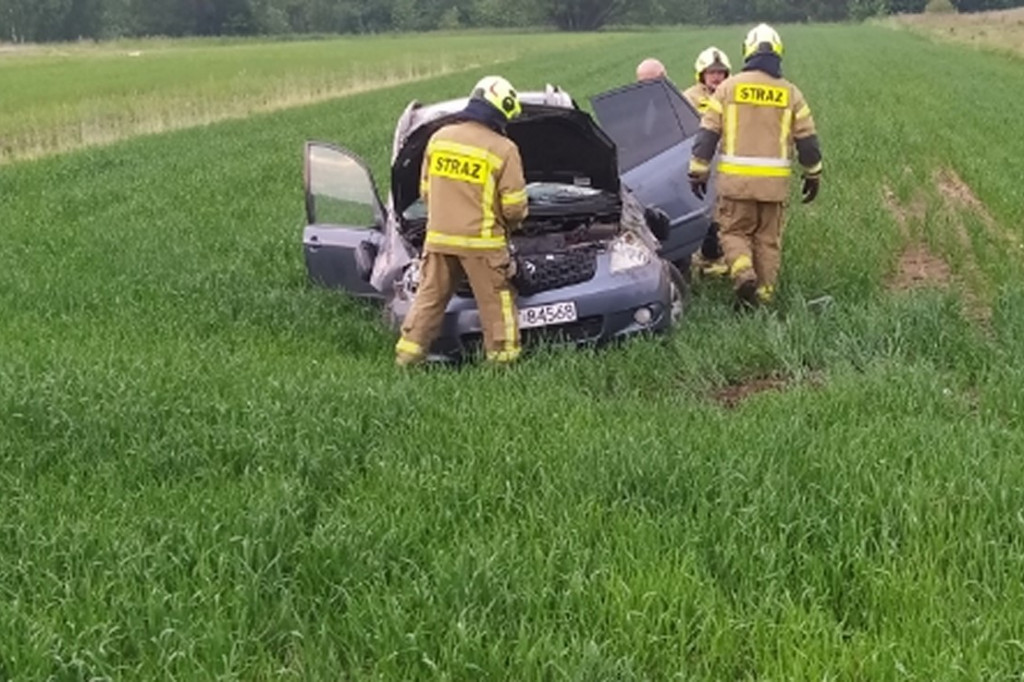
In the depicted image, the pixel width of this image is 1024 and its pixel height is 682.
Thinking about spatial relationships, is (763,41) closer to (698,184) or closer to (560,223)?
(698,184)

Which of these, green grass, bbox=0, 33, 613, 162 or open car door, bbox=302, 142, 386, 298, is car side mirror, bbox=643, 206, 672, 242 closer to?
open car door, bbox=302, 142, 386, 298

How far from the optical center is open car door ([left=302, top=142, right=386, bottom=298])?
815cm

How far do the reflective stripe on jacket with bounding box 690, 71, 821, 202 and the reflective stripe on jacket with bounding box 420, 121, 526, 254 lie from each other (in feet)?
6.19

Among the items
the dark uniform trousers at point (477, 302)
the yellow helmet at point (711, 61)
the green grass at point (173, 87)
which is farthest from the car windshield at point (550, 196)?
the green grass at point (173, 87)

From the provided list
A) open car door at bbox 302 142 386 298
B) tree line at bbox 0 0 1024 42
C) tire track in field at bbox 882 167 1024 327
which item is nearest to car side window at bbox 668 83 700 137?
tire track in field at bbox 882 167 1024 327

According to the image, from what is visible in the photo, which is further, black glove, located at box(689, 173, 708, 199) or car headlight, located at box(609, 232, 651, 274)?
black glove, located at box(689, 173, 708, 199)

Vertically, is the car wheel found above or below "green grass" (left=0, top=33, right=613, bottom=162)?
above

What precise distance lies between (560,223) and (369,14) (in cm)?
10976

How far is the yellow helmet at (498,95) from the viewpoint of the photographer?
675 cm

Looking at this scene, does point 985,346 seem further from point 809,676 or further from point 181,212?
point 181,212

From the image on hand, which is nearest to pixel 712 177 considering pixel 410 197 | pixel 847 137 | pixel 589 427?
pixel 410 197

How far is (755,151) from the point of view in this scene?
8.02 meters

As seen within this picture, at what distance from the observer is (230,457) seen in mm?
5012

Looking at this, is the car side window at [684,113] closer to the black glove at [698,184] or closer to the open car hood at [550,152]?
the black glove at [698,184]
